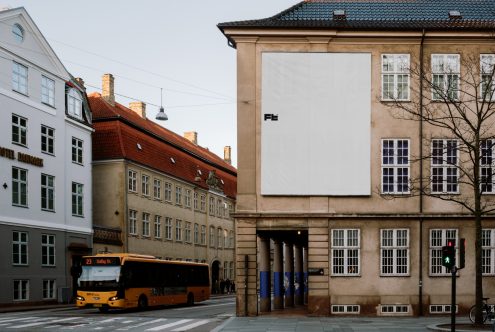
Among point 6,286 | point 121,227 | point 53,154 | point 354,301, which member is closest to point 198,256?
point 121,227

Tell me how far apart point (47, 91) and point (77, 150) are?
5704mm

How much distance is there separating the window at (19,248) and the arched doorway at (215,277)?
34.8 meters

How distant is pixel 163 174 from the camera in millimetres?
70750

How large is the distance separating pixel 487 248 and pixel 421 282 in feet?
10.2

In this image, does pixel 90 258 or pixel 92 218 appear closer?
pixel 90 258

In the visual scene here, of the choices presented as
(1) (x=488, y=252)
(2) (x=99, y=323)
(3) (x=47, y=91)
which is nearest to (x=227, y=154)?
(3) (x=47, y=91)

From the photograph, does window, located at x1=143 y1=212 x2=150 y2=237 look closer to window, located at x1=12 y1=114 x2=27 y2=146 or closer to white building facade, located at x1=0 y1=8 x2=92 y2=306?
white building facade, located at x1=0 y1=8 x2=92 y2=306

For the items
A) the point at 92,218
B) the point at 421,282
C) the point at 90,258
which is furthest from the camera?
the point at 92,218

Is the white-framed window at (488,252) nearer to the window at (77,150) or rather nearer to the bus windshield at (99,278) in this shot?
the bus windshield at (99,278)

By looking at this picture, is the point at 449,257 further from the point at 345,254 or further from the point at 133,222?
the point at 133,222

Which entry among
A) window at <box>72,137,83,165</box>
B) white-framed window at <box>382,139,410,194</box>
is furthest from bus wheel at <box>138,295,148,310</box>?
window at <box>72,137,83,165</box>

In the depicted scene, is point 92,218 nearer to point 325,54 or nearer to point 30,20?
point 30,20

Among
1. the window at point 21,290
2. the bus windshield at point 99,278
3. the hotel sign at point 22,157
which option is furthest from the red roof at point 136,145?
the bus windshield at point 99,278

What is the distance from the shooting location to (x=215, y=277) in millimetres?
84125
